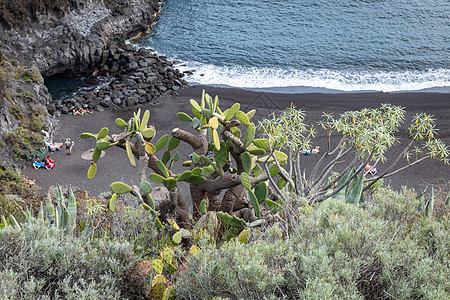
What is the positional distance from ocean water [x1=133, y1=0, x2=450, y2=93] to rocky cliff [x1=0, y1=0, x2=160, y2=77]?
99.5 inches

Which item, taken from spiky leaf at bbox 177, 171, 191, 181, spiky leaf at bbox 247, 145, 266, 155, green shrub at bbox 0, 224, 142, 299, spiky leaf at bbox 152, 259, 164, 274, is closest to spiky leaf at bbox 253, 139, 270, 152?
spiky leaf at bbox 247, 145, 266, 155

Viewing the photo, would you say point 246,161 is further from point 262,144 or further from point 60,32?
point 60,32

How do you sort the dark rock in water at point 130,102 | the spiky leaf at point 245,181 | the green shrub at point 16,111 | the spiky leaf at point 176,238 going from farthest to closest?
the dark rock in water at point 130,102, the green shrub at point 16,111, the spiky leaf at point 245,181, the spiky leaf at point 176,238

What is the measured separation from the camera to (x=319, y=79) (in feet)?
71.2

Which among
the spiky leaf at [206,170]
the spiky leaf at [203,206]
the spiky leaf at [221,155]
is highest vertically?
the spiky leaf at [221,155]

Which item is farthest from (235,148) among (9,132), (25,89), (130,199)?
(25,89)

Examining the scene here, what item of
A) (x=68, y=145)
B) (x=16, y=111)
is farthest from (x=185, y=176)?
(x=16, y=111)

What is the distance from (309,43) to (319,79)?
428cm

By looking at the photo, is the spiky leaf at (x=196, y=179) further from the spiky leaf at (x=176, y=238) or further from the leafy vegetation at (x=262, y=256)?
the spiky leaf at (x=176, y=238)

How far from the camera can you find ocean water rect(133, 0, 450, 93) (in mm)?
21750

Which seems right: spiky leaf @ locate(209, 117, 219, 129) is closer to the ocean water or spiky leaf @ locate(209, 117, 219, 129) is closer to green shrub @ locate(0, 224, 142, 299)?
green shrub @ locate(0, 224, 142, 299)

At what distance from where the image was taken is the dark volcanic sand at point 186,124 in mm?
13836

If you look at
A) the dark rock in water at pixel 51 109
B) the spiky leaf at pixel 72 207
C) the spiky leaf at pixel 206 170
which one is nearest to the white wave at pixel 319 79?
the dark rock in water at pixel 51 109

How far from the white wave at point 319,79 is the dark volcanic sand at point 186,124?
1.25 m
